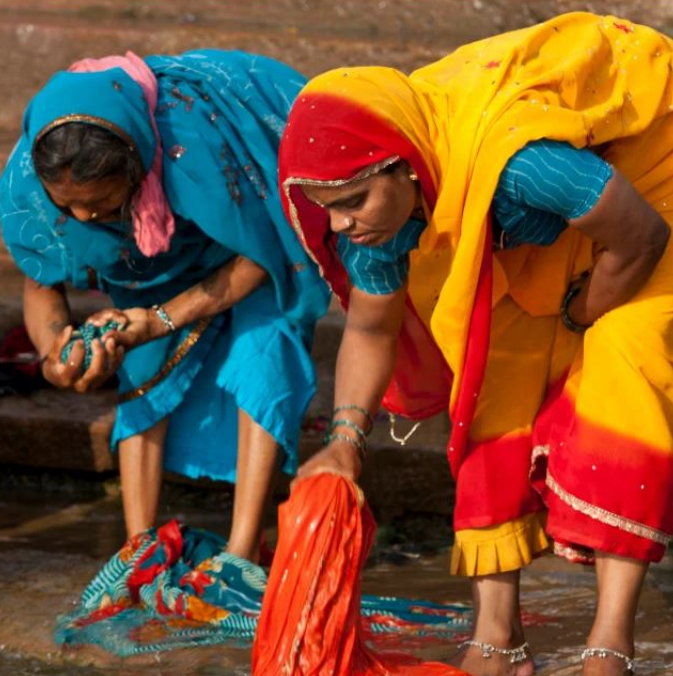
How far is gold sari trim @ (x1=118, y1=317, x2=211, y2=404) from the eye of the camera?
17.0 ft

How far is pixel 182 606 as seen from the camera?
4.97m

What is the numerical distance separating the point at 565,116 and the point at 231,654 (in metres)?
1.78

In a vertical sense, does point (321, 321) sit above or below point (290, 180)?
below

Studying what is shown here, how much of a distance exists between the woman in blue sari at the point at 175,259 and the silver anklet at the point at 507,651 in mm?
1098

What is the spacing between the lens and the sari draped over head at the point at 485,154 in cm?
367

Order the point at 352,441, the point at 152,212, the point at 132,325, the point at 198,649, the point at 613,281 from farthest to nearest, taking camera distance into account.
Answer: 1. the point at 132,325
2. the point at 152,212
3. the point at 198,649
4. the point at 352,441
5. the point at 613,281

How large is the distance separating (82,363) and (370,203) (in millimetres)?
1353

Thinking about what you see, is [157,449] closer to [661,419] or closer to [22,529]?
[22,529]

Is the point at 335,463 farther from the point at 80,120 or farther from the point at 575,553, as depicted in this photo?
the point at 80,120

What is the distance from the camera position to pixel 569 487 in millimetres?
3916

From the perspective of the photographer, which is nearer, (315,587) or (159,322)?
(315,587)

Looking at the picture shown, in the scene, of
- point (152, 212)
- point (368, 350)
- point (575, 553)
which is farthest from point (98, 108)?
point (575, 553)

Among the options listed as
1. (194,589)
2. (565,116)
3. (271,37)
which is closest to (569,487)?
(565,116)

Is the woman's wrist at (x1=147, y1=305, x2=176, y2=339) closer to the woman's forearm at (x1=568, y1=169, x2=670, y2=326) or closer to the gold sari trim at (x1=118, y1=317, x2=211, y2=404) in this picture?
the gold sari trim at (x1=118, y1=317, x2=211, y2=404)
